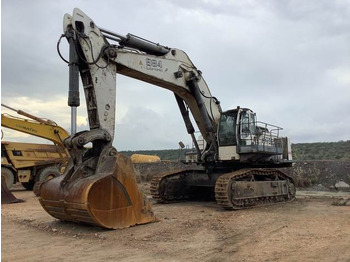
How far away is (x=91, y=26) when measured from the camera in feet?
28.8

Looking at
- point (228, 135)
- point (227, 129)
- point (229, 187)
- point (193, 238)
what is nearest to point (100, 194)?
point (193, 238)

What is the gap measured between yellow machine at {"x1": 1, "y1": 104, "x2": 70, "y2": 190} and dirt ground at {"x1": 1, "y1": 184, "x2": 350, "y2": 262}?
29.0 feet

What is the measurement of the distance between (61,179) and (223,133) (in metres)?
5.87

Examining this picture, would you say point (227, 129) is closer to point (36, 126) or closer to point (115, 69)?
point (115, 69)

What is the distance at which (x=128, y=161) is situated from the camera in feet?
27.1

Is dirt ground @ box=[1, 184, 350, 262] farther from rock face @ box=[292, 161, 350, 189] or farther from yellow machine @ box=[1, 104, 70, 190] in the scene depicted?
rock face @ box=[292, 161, 350, 189]

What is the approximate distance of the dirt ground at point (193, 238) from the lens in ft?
19.5

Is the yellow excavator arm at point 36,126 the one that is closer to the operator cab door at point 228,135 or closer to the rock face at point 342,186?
the operator cab door at point 228,135

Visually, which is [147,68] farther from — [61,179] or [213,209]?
[213,209]

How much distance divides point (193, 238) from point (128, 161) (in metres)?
2.21

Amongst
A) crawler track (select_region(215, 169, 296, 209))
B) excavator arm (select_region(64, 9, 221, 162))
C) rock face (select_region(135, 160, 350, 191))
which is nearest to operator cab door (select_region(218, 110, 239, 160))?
excavator arm (select_region(64, 9, 221, 162))

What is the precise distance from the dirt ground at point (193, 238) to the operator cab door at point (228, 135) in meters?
2.05

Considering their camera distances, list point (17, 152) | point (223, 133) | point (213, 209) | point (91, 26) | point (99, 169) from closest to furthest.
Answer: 1. point (99, 169)
2. point (91, 26)
3. point (213, 209)
4. point (223, 133)
5. point (17, 152)

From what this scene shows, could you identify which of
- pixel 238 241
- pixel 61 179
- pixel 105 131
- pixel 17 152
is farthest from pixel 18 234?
pixel 17 152
